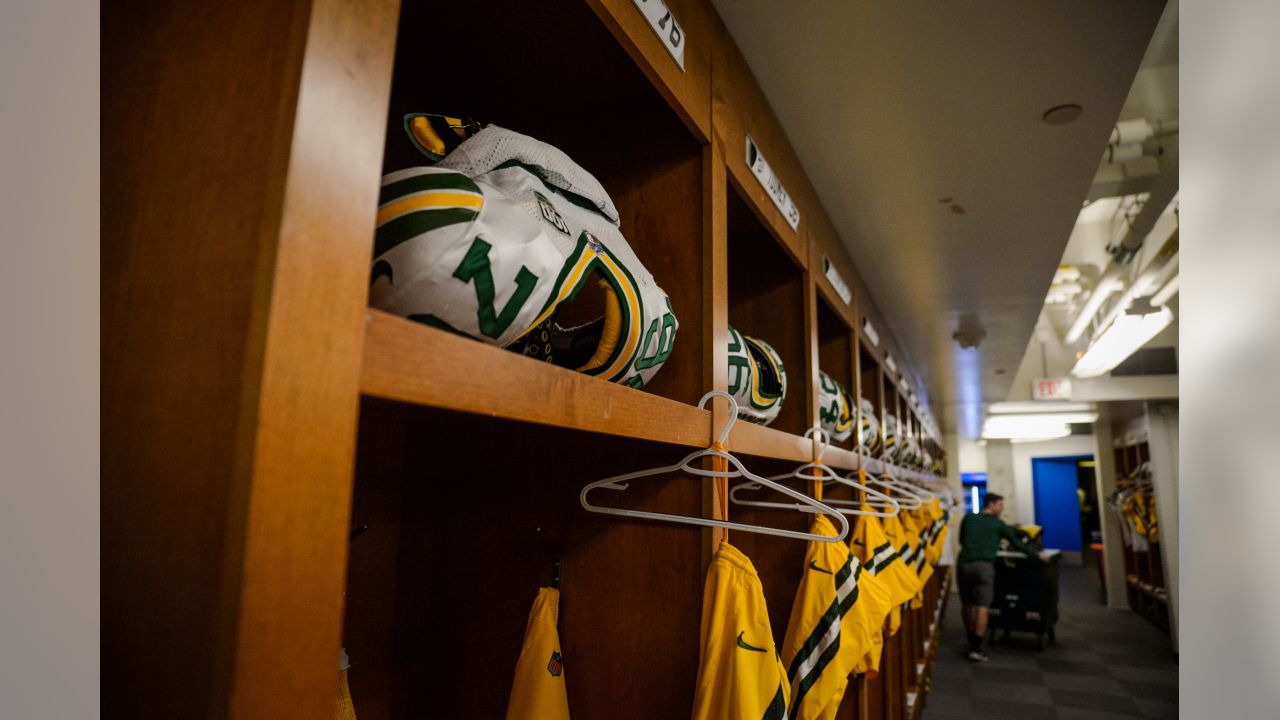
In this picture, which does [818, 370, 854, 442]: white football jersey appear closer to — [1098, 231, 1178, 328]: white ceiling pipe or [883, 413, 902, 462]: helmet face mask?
[883, 413, 902, 462]: helmet face mask

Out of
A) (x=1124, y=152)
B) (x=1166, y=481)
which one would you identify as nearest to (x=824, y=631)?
(x=1124, y=152)

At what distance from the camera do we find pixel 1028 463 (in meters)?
16.8

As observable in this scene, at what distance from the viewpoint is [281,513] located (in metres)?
0.50

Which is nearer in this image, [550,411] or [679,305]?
[550,411]

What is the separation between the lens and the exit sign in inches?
319

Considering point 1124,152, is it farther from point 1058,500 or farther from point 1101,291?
point 1058,500

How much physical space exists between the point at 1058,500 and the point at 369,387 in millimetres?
19614

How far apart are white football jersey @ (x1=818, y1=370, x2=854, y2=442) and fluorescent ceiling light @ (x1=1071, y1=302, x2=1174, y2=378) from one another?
2686 millimetres

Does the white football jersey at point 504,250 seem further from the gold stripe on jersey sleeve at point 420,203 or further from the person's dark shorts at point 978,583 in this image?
the person's dark shorts at point 978,583
